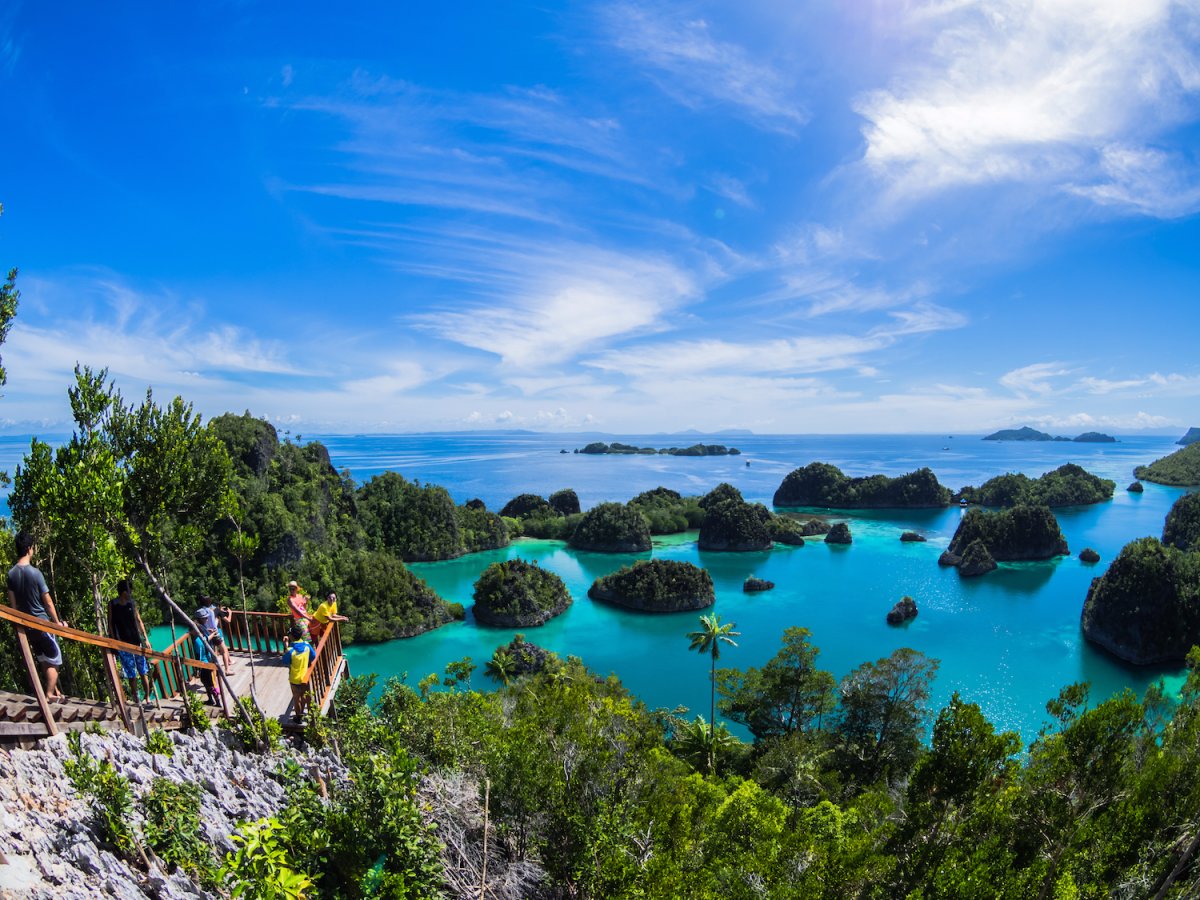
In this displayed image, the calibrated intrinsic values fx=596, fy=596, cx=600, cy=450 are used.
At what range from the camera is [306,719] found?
805 cm

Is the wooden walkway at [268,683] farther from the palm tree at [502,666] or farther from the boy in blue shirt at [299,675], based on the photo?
the palm tree at [502,666]

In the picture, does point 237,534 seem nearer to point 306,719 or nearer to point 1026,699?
point 306,719

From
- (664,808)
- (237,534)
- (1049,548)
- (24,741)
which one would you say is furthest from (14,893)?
(1049,548)

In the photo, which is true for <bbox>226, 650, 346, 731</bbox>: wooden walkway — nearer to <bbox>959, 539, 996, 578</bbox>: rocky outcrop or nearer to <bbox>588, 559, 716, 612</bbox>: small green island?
<bbox>588, 559, 716, 612</bbox>: small green island

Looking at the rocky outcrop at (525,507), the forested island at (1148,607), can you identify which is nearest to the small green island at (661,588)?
the forested island at (1148,607)

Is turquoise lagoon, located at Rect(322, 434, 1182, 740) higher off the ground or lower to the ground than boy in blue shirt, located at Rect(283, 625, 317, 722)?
lower

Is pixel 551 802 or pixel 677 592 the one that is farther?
pixel 677 592

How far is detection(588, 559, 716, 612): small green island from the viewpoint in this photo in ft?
168

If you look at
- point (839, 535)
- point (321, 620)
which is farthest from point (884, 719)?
point (839, 535)

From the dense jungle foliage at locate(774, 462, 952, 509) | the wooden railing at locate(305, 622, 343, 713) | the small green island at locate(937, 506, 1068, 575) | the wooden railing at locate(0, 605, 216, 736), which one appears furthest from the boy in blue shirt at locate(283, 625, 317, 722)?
the dense jungle foliage at locate(774, 462, 952, 509)

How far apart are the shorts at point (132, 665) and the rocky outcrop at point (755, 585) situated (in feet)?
182

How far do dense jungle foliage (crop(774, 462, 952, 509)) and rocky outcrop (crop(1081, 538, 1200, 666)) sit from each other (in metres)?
63.0

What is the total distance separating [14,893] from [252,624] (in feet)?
19.3

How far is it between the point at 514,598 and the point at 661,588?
500 inches
